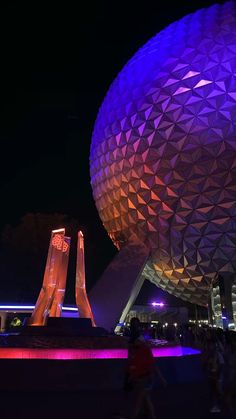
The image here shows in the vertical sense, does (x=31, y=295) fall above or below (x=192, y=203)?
below

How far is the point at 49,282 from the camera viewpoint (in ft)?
55.5

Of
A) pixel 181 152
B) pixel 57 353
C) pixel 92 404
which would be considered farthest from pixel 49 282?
pixel 92 404

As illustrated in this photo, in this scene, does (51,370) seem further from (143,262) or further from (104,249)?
(104,249)

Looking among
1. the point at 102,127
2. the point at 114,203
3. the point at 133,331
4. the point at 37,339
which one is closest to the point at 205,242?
the point at 114,203

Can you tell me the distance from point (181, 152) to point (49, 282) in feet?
31.2

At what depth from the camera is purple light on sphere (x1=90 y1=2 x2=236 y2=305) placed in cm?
2025

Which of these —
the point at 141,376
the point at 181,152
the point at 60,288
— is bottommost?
the point at 141,376

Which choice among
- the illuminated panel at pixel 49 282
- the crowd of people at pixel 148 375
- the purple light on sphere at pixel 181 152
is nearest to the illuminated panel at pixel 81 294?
the illuminated panel at pixel 49 282

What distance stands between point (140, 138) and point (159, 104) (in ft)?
6.79

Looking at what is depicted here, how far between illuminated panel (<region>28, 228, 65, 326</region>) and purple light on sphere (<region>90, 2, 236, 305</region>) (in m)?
6.56

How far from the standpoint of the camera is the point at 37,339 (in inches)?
472

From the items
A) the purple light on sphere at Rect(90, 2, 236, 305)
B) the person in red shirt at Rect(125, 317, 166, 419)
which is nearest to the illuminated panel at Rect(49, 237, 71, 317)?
the purple light on sphere at Rect(90, 2, 236, 305)

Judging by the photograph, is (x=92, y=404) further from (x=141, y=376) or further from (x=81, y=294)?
(x=81, y=294)

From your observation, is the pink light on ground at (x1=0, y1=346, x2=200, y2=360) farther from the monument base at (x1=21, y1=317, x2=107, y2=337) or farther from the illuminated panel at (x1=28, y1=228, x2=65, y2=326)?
the illuminated panel at (x1=28, y1=228, x2=65, y2=326)
